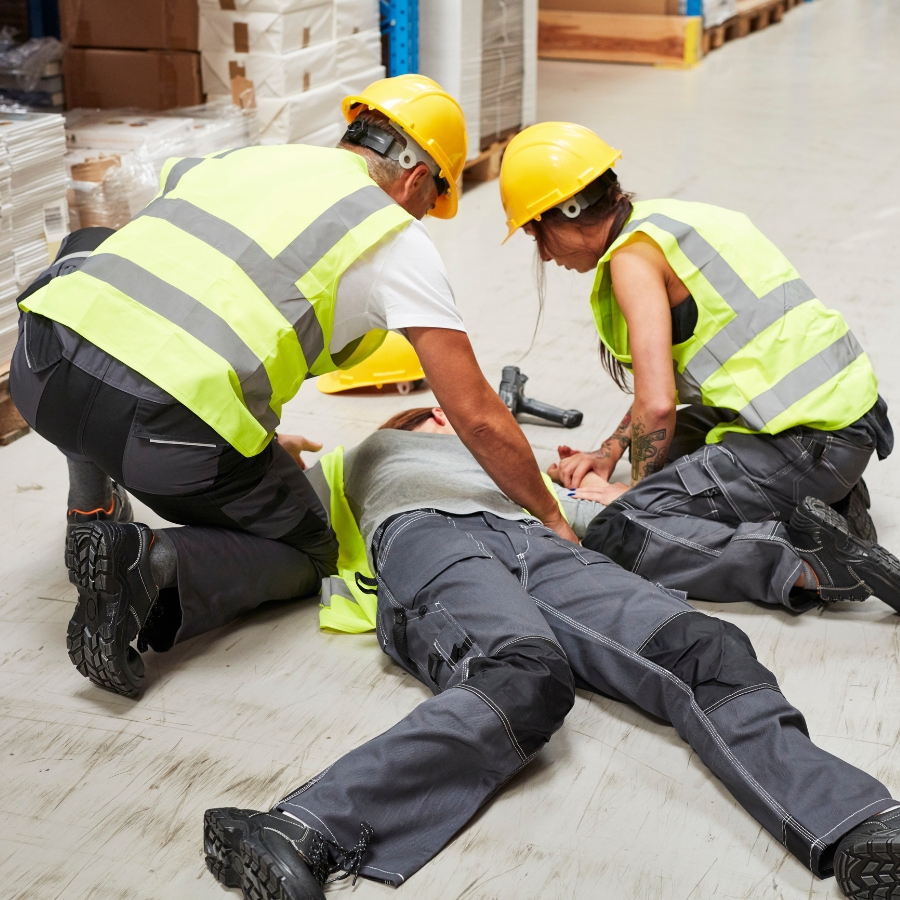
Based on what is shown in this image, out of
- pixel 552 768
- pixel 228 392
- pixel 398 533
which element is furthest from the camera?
pixel 398 533

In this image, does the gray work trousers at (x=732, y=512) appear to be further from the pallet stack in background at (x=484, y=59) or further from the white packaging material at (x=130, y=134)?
the pallet stack in background at (x=484, y=59)

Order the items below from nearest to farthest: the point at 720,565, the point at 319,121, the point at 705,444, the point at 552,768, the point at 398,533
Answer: the point at 552,768
the point at 398,533
the point at 720,565
the point at 705,444
the point at 319,121

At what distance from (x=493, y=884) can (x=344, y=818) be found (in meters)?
0.29

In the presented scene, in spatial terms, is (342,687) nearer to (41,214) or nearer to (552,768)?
(552,768)

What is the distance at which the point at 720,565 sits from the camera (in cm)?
272

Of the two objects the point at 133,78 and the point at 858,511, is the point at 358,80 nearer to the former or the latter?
the point at 133,78

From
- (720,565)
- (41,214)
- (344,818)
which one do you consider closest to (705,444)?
(720,565)

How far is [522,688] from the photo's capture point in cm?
205

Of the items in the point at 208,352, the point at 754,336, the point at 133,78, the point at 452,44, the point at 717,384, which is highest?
the point at 452,44

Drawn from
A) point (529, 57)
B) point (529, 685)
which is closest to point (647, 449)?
point (529, 685)

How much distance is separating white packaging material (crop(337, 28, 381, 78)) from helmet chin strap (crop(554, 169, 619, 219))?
132 inches

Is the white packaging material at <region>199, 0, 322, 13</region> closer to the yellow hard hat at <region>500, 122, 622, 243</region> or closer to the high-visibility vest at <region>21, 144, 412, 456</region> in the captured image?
the yellow hard hat at <region>500, 122, 622, 243</region>

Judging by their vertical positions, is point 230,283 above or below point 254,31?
below

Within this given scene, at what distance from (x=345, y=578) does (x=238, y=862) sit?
996 mm
